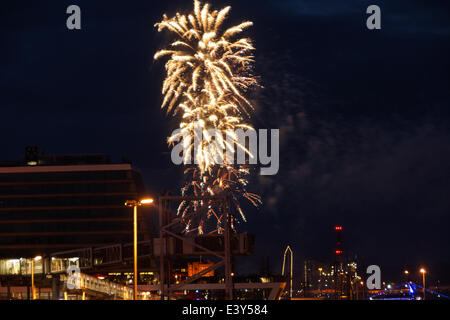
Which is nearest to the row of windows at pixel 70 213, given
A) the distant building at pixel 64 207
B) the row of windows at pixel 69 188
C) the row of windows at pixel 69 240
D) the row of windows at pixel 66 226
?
the distant building at pixel 64 207

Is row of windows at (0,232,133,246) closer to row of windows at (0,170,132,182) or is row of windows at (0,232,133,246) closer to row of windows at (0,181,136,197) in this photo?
row of windows at (0,181,136,197)

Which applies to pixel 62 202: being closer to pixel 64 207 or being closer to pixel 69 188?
pixel 64 207

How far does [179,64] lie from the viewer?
71188 mm

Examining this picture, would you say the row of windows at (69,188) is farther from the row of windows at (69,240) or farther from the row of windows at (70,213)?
the row of windows at (69,240)

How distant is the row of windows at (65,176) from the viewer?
624ft

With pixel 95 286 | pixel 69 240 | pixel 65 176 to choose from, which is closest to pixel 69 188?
pixel 65 176

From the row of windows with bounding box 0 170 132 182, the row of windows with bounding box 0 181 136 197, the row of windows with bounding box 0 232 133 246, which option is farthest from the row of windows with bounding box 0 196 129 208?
the row of windows with bounding box 0 232 133 246

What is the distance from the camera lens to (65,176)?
19150 centimetres

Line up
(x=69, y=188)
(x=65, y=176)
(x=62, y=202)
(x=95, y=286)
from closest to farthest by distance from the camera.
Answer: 1. (x=95, y=286)
2. (x=69, y=188)
3. (x=62, y=202)
4. (x=65, y=176)

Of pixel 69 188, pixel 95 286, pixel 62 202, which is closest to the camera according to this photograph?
pixel 95 286
